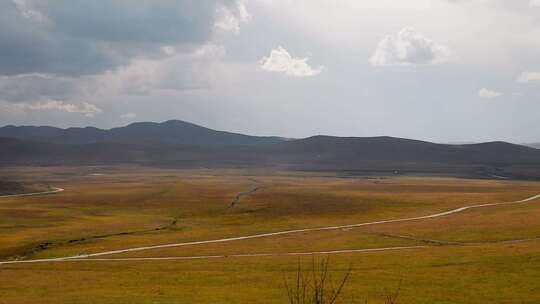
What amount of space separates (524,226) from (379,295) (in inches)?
1899

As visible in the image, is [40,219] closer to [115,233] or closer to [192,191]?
[115,233]

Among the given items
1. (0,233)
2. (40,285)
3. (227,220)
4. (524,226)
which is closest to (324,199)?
(227,220)

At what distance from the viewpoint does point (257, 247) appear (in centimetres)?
6681

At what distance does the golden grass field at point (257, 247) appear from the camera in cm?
4003

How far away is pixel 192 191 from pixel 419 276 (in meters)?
117

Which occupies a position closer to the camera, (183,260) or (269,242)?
(183,260)

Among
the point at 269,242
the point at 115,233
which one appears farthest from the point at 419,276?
the point at 115,233

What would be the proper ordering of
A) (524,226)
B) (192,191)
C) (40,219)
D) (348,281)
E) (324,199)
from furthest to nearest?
(192,191), (324,199), (40,219), (524,226), (348,281)

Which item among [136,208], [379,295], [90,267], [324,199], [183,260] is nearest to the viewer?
[379,295]

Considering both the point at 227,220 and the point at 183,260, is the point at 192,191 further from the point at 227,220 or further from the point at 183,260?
the point at 183,260

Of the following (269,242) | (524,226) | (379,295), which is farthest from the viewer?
(524,226)

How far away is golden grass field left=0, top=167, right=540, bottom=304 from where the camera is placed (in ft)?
131

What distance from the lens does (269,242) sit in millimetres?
70625

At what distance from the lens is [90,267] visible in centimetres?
5306
